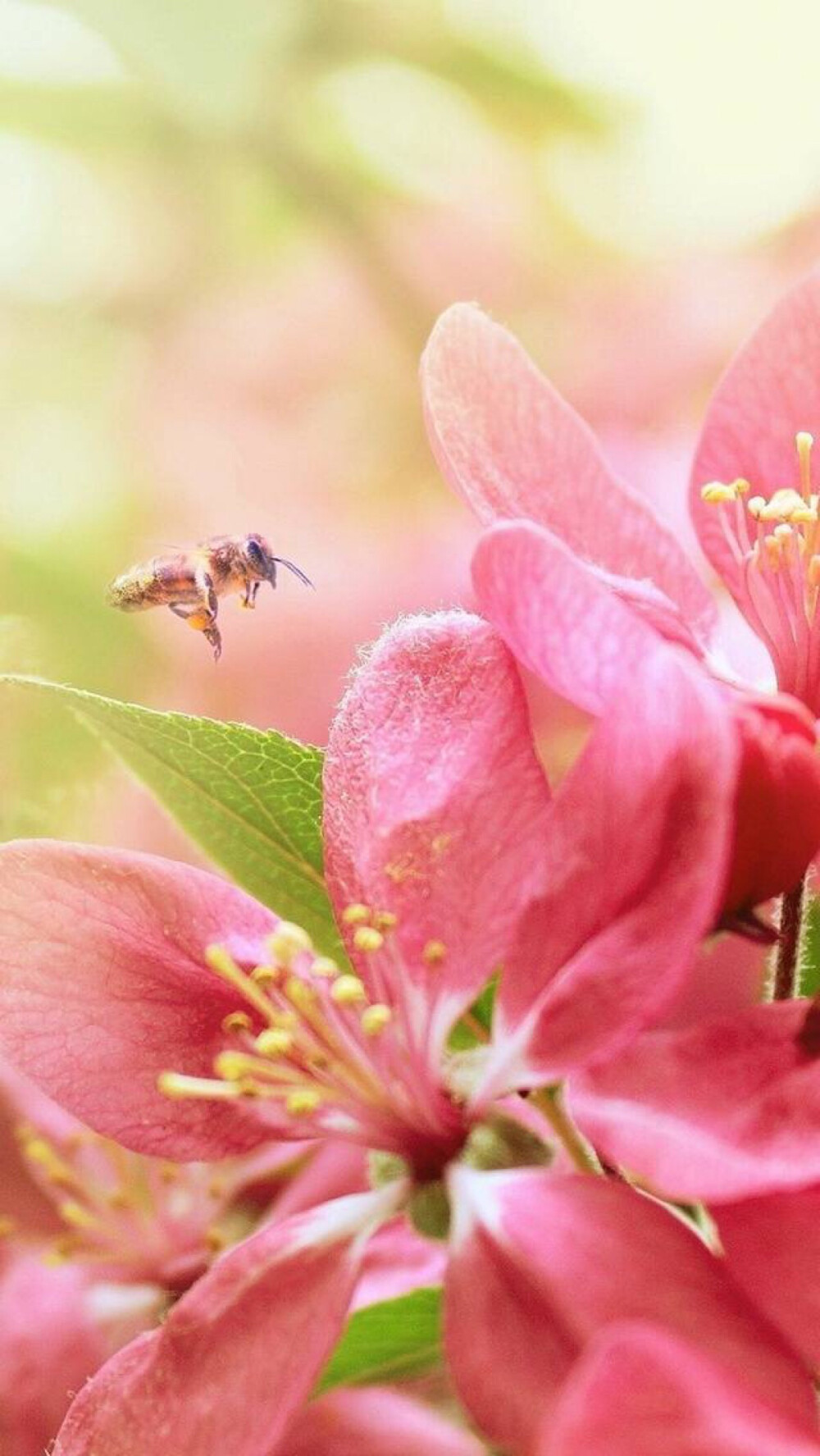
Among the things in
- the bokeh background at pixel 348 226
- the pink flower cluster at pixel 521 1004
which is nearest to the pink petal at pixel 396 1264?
the pink flower cluster at pixel 521 1004

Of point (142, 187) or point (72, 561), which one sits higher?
point (142, 187)

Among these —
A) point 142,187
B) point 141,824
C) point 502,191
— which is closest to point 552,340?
point 502,191

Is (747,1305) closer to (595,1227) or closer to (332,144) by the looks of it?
(595,1227)

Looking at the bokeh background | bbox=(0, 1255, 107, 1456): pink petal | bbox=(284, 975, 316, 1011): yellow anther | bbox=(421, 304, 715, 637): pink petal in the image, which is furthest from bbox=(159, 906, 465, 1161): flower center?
the bokeh background

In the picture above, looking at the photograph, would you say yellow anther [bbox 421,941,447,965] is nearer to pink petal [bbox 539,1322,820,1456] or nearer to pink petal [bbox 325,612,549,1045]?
pink petal [bbox 325,612,549,1045]

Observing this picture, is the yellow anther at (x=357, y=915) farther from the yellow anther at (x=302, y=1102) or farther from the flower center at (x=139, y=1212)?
the flower center at (x=139, y=1212)

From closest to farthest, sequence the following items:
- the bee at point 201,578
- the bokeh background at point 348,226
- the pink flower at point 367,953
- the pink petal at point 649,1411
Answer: the pink petal at point 649,1411
the pink flower at point 367,953
the bee at point 201,578
the bokeh background at point 348,226
